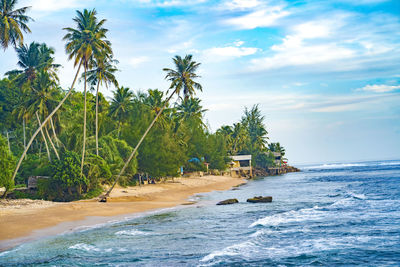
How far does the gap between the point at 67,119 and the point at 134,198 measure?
17884 millimetres

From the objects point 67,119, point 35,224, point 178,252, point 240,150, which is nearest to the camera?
point 178,252

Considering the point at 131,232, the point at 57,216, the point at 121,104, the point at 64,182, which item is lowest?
the point at 131,232

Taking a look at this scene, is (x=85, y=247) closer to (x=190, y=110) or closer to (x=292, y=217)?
→ (x=292, y=217)

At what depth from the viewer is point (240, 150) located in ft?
371

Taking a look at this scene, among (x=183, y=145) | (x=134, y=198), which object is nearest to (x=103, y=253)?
(x=134, y=198)

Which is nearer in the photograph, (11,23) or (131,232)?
(131,232)

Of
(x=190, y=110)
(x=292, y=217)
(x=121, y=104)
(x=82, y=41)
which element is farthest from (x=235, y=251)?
(x=190, y=110)

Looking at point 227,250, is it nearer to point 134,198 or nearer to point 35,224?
point 35,224

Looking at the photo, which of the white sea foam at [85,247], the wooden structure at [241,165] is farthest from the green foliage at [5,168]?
the wooden structure at [241,165]

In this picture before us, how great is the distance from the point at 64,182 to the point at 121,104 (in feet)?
82.8

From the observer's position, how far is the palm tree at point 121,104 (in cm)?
5603

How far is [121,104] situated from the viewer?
5591cm

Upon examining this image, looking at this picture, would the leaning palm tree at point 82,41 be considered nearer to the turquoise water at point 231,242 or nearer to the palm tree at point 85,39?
the palm tree at point 85,39

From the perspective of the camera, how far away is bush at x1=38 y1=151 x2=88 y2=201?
32.2 m
